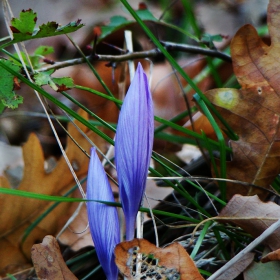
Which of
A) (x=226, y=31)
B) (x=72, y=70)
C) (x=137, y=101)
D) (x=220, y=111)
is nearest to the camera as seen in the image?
(x=137, y=101)

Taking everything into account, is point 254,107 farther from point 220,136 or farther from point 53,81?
point 53,81

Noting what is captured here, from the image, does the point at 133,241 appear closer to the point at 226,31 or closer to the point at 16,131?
the point at 16,131

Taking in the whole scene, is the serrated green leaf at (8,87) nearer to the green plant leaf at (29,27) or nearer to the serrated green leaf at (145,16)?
the green plant leaf at (29,27)

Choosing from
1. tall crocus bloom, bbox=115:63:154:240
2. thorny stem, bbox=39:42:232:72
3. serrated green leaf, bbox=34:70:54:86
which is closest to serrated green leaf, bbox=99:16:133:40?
thorny stem, bbox=39:42:232:72


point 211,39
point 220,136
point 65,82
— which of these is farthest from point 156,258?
point 211,39

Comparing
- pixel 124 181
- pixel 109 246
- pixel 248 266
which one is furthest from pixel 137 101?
pixel 248 266

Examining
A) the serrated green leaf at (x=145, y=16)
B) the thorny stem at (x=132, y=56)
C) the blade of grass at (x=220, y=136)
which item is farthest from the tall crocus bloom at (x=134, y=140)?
the serrated green leaf at (x=145, y=16)

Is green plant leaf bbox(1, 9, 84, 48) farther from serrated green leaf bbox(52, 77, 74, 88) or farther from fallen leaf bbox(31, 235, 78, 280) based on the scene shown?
fallen leaf bbox(31, 235, 78, 280)
